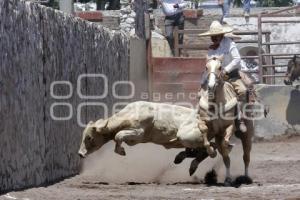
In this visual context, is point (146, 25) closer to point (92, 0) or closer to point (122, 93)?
point (122, 93)

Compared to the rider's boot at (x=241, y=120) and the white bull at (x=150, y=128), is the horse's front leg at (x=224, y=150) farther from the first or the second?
the rider's boot at (x=241, y=120)

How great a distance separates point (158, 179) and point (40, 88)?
2395 mm

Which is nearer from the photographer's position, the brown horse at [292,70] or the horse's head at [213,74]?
the horse's head at [213,74]

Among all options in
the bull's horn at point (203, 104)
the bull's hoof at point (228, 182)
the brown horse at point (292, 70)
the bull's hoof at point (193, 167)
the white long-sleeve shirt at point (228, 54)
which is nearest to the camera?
the bull's horn at point (203, 104)

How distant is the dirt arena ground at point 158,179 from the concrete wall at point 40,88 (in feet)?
1.11

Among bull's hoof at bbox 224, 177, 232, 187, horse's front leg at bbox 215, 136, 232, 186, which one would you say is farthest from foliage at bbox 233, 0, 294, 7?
bull's hoof at bbox 224, 177, 232, 187

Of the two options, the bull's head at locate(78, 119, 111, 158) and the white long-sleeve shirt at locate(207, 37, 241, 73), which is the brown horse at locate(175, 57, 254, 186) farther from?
the bull's head at locate(78, 119, 111, 158)

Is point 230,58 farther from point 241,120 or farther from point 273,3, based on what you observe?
point 273,3

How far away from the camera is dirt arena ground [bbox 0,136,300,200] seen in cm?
1074

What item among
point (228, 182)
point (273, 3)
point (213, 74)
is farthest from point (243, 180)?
point (273, 3)

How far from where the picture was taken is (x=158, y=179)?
1331 centimetres

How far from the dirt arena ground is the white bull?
601mm

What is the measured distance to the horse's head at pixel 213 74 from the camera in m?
11.4

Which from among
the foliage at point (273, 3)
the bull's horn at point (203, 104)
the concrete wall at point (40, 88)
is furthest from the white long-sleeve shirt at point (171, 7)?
the foliage at point (273, 3)
